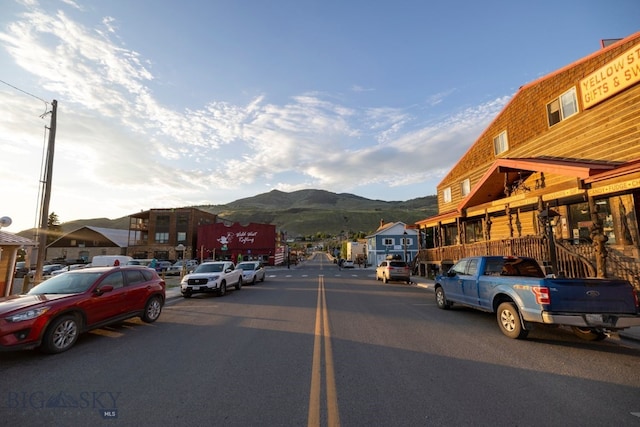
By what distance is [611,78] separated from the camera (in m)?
11.7

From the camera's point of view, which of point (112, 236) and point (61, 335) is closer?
point (61, 335)

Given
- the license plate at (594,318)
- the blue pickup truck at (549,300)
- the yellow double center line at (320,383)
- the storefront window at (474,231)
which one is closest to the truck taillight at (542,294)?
the blue pickup truck at (549,300)

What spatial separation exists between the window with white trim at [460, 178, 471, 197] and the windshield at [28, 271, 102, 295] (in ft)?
70.2

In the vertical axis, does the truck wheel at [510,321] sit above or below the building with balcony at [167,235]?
below

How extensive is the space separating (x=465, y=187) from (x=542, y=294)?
17.6 metres

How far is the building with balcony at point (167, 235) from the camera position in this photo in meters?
64.5

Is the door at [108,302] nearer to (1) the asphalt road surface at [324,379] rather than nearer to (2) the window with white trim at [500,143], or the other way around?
(1) the asphalt road surface at [324,379]

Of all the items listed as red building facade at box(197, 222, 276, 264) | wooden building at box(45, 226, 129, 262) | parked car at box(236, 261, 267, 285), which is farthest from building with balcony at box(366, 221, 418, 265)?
wooden building at box(45, 226, 129, 262)

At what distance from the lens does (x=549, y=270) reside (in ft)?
37.9

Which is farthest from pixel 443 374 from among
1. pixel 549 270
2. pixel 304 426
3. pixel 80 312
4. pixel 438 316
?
pixel 549 270

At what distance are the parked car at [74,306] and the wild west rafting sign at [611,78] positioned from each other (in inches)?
673

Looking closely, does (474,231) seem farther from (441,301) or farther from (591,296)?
(591,296)

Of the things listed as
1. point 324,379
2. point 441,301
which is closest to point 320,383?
point 324,379

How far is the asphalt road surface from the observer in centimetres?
356
